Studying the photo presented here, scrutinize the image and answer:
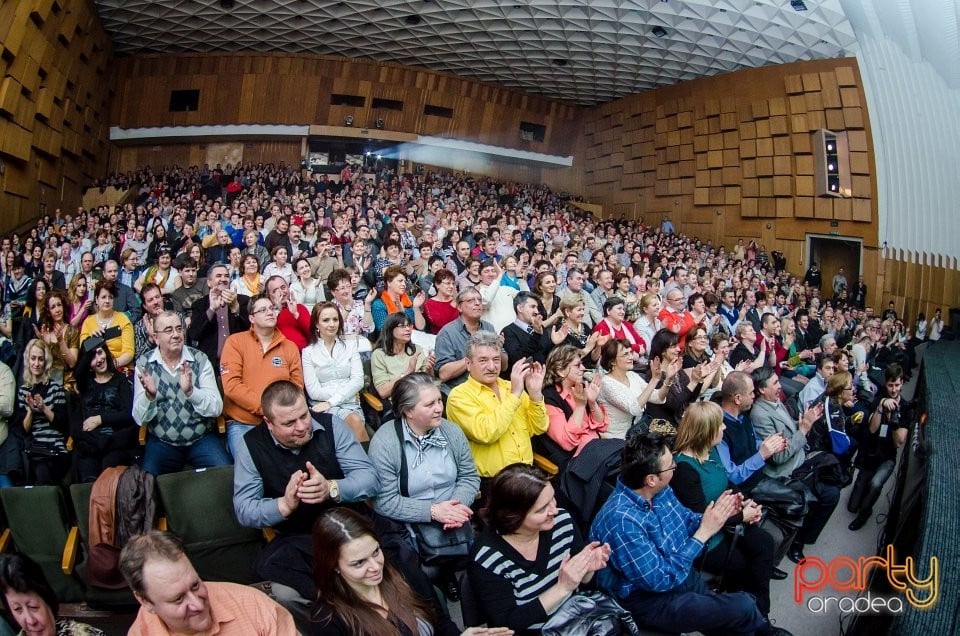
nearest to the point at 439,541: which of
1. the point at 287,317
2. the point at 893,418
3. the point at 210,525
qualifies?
the point at 210,525

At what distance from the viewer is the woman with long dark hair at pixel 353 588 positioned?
165 cm

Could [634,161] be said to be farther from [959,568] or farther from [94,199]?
[959,568]

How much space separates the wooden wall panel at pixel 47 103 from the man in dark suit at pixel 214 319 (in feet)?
24.7

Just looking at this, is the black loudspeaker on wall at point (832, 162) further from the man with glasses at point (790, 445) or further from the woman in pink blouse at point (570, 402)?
the woman in pink blouse at point (570, 402)

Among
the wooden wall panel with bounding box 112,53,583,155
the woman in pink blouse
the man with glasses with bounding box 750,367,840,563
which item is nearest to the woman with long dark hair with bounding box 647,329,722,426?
the man with glasses with bounding box 750,367,840,563

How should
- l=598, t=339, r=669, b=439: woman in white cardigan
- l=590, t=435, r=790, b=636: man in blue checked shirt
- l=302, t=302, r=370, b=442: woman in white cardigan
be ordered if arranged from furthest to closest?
l=598, t=339, r=669, b=439: woman in white cardigan, l=302, t=302, r=370, b=442: woman in white cardigan, l=590, t=435, r=790, b=636: man in blue checked shirt

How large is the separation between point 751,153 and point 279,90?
11.8 metres

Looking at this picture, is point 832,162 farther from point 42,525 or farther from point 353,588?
point 42,525

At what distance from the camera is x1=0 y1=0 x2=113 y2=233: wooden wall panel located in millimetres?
8672

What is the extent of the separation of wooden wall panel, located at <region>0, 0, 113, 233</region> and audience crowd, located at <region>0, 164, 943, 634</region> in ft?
15.4

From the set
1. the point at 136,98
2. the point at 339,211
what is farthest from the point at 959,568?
the point at 136,98

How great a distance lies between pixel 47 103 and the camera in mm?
10094

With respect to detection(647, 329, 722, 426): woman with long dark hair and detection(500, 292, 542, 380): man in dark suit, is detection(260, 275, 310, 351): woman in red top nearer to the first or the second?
detection(500, 292, 542, 380): man in dark suit

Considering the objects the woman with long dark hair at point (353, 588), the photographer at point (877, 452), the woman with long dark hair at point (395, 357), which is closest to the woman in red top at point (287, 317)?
the woman with long dark hair at point (395, 357)
